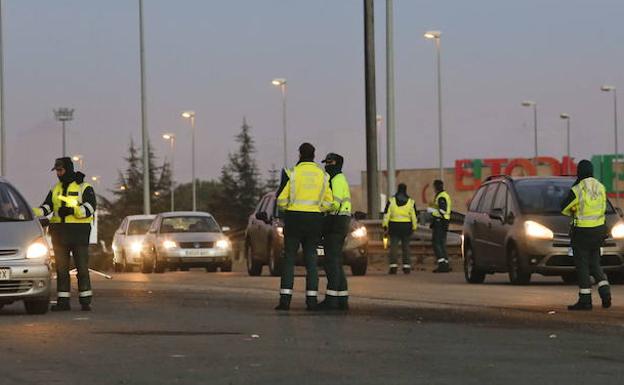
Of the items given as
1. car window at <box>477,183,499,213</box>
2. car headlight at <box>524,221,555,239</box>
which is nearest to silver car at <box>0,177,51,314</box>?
car headlight at <box>524,221,555,239</box>

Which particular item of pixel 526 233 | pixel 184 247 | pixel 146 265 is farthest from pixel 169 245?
pixel 526 233

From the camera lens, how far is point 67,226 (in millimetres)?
20172

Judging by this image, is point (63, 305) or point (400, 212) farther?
point (400, 212)

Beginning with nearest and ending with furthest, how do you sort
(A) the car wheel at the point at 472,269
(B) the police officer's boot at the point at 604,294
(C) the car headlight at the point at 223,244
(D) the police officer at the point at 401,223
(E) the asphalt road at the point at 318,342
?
(E) the asphalt road at the point at 318,342 < (B) the police officer's boot at the point at 604,294 < (A) the car wheel at the point at 472,269 < (D) the police officer at the point at 401,223 < (C) the car headlight at the point at 223,244

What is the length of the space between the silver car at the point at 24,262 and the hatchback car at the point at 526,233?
30.9ft

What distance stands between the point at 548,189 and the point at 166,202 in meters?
137

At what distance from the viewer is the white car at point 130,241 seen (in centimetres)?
4416

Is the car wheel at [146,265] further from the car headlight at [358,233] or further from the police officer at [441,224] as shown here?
the car headlight at [358,233]

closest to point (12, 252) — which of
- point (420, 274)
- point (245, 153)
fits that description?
point (420, 274)

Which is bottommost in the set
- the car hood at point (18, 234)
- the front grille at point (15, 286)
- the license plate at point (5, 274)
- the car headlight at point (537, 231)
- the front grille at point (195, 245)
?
the front grille at point (195, 245)

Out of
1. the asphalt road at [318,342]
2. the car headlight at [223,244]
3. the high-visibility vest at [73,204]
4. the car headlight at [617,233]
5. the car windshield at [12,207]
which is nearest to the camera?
the asphalt road at [318,342]

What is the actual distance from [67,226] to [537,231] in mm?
8833

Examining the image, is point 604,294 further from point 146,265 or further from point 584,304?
point 146,265

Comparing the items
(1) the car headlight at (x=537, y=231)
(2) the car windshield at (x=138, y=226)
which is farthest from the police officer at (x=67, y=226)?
(2) the car windshield at (x=138, y=226)
